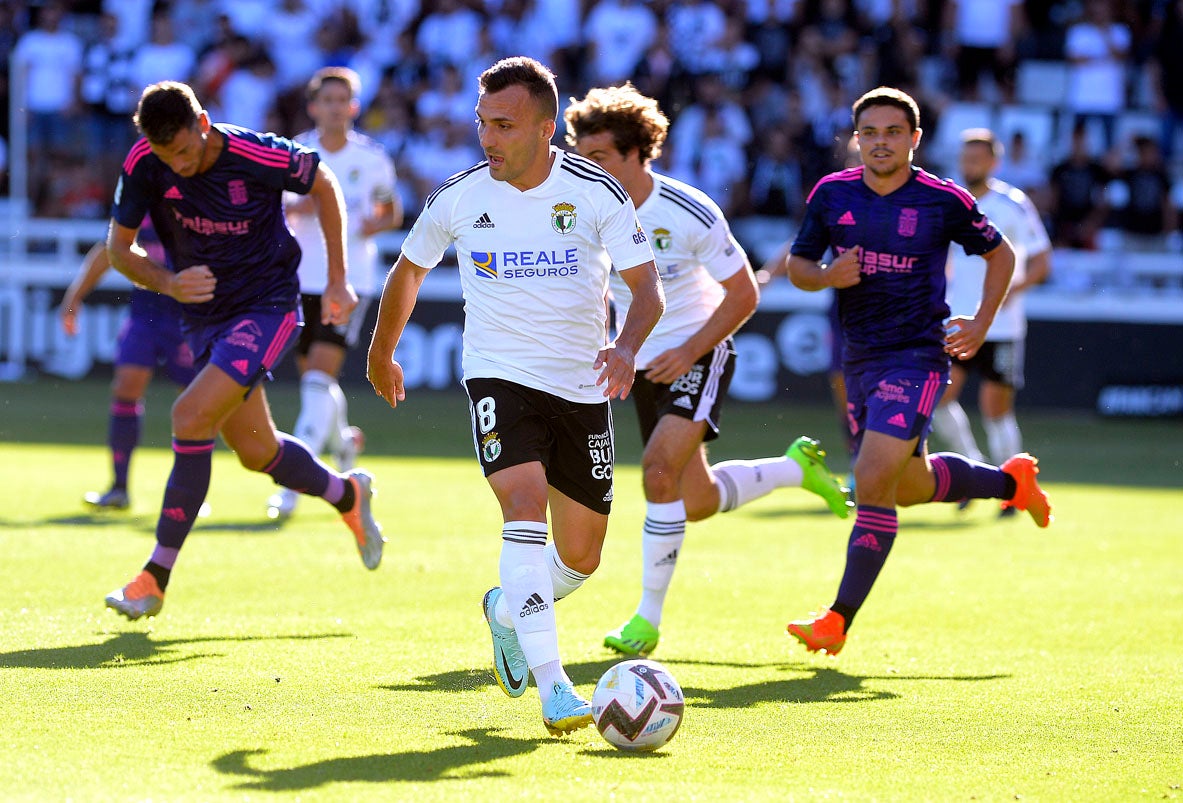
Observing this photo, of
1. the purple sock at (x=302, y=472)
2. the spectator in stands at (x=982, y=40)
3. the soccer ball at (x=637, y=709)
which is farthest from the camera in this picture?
the spectator in stands at (x=982, y=40)

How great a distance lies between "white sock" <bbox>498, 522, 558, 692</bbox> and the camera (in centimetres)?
516

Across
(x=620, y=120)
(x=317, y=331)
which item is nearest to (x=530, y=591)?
(x=620, y=120)

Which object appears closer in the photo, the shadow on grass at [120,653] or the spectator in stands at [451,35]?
the shadow on grass at [120,653]

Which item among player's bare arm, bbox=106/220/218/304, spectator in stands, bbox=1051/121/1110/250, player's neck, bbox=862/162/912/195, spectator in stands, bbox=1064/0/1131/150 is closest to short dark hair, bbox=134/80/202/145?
player's bare arm, bbox=106/220/218/304

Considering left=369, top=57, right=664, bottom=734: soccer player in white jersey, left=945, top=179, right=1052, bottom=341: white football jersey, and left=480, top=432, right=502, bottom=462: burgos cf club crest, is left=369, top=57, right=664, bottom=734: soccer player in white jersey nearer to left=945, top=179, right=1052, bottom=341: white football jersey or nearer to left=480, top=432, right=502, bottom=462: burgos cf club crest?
left=480, top=432, right=502, bottom=462: burgos cf club crest

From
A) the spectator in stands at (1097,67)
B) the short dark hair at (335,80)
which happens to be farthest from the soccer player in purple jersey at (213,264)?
the spectator in stands at (1097,67)

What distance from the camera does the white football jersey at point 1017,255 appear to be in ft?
37.5

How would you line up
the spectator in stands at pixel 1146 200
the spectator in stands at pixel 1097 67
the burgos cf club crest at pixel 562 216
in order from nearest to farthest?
the burgos cf club crest at pixel 562 216 < the spectator in stands at pixel 1146 200 < the spectator in stands at pixel 1097 67

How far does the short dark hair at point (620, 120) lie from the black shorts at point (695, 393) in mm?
933

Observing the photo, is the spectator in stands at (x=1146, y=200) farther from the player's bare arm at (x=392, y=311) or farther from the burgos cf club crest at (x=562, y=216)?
the player's bare arm at (x=392, y=311)

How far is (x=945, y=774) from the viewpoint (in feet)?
15.6

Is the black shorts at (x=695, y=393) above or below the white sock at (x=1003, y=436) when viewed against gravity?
above

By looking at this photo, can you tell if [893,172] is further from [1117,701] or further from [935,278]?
[1117,701]

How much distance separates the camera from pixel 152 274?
7250 mm
